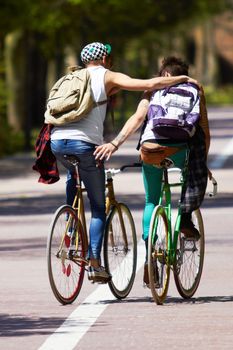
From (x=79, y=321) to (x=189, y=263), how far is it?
1657mm

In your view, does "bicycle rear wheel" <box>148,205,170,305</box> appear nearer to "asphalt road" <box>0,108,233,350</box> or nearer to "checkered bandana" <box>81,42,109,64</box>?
"asphalt road" <box>0,108,233,350</box>

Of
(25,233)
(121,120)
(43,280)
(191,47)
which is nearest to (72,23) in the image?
(121,120)

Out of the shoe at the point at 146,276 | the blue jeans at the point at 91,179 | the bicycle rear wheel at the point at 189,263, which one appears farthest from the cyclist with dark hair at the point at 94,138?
the bicycle rear wheel at the point at 189,263

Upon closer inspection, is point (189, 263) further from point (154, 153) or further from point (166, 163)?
point (154, 153)

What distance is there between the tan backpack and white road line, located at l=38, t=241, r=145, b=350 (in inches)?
48.5

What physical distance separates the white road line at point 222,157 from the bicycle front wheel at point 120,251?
1839 cm

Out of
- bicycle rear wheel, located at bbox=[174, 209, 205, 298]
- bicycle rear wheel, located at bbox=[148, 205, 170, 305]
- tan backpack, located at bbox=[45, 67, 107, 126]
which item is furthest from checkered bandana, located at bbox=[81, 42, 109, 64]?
bicycle rear wheel, located at bbox=[174, 209, 205, 298]

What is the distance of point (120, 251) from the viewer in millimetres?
11352

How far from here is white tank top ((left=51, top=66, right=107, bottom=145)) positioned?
10898 mm

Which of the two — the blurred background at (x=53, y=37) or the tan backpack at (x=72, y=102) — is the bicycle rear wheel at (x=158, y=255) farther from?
the blurred background at (x=53, y=37)

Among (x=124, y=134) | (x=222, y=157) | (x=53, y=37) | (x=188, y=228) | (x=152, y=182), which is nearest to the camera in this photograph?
(x=124, y=134)

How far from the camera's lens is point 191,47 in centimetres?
12169

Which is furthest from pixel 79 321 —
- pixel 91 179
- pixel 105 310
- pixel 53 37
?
pixel 53 37

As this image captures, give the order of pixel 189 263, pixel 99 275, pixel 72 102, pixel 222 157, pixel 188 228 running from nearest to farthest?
pixel 72 102, pixel 99 275, pixel 188 228, pixel 189 263, pixel 222 157
